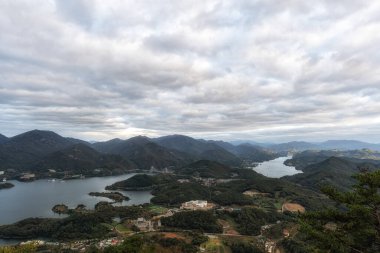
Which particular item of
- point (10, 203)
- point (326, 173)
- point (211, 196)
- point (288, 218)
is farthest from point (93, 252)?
point (326, 173)

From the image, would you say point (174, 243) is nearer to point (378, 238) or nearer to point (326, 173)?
point (378, 238)

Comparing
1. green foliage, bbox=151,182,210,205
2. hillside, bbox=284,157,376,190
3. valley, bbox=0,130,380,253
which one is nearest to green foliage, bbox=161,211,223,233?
valley, bbox=0,130,380,253

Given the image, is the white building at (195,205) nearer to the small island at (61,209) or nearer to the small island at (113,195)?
the small island at (113,195)

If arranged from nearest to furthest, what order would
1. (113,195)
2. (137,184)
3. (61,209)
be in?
1. (61,209)
2. (113,195)
3. (137,184)

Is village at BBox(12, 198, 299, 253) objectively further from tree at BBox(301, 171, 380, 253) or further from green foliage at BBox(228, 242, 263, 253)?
tree at BBox(301, 171, 380, 253)

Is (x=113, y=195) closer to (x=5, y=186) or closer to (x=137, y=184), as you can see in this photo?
(x=137, y=184)

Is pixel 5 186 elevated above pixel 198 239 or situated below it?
above

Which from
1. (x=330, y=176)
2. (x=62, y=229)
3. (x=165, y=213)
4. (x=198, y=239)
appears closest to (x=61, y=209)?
(x=62, y=229)
